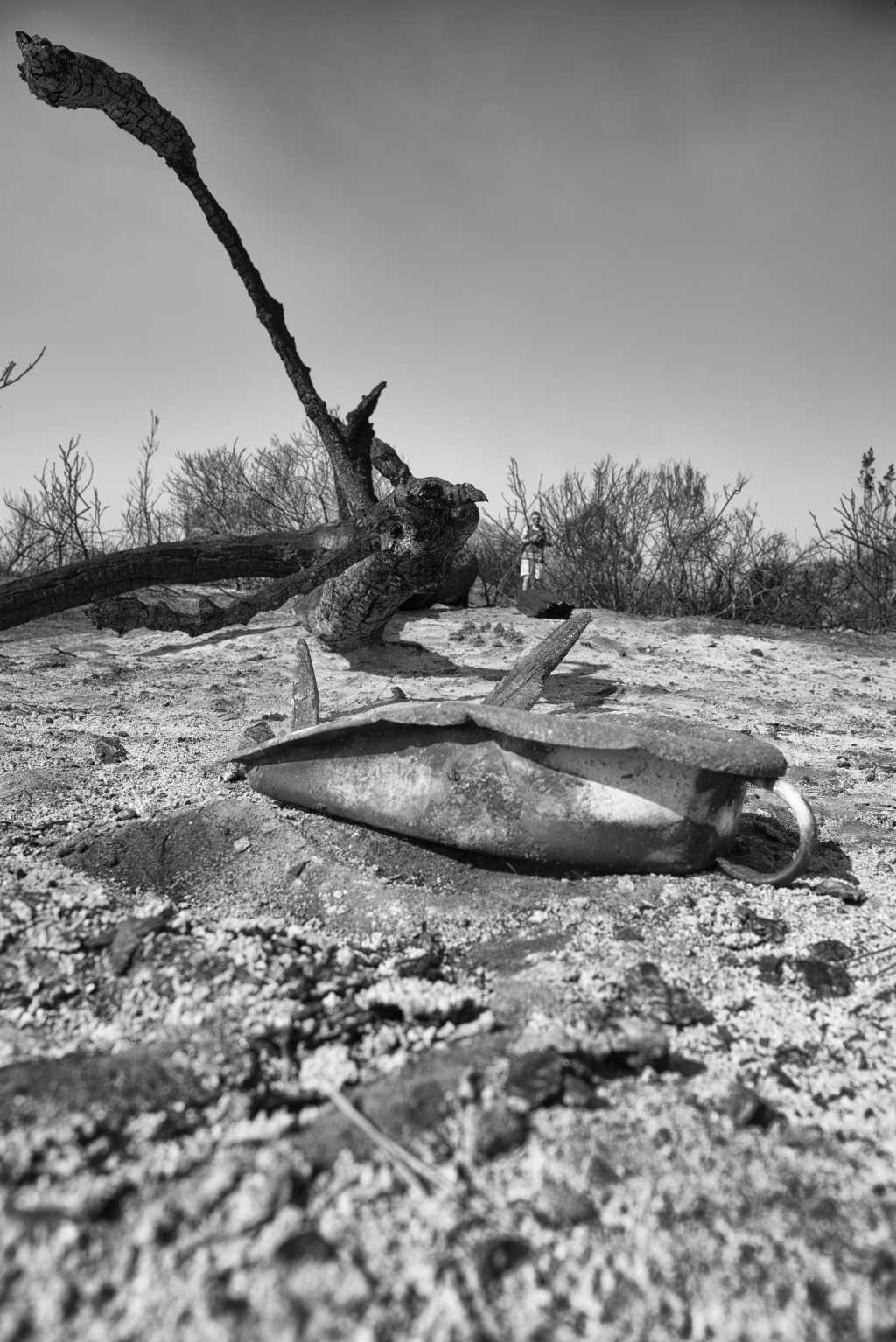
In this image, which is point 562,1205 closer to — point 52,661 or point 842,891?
point 842,891

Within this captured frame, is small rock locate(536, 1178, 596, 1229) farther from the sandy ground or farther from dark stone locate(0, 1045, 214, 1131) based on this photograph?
dark stone locate(0, 1045, 214, 1131)

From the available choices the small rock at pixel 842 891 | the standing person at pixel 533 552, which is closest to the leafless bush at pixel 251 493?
the standing person at pixel 533 552

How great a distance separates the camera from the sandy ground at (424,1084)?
3.25 ft

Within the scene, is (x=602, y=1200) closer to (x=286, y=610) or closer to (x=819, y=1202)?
(x=819, y=1202)

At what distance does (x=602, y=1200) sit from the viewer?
1.16 meters

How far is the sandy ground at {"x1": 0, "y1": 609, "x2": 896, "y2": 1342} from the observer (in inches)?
39.0

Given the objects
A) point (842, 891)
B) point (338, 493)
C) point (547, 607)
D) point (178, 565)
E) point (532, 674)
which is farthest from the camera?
point (547, 607)

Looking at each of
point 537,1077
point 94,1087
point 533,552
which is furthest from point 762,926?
point 533,552

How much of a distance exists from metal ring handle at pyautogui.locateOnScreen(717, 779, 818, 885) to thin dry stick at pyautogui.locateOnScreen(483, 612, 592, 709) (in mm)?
1459

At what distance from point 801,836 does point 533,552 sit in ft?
27.2

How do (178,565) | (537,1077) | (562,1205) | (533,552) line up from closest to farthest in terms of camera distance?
(562,1205)
(537,1077)
(178,565)
(533,552)

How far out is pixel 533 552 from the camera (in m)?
10.1

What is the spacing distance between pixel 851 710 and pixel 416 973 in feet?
14.7

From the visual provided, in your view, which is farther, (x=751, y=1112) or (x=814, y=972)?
(x=814, y=972)
